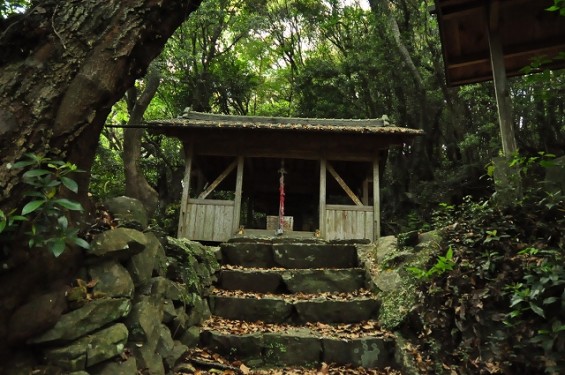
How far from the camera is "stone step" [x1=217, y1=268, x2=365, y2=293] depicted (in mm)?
5777

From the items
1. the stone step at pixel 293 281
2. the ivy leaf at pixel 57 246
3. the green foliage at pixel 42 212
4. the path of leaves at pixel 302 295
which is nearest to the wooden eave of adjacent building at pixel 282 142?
the stone step at pixel 293 281

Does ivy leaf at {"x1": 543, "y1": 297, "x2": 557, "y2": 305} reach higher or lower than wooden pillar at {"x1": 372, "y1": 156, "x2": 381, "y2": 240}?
lower

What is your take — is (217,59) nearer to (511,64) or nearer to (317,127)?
(317,127)

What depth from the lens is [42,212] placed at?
203 centimetres

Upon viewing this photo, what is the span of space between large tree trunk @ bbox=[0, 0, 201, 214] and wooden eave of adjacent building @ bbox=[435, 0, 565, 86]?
3939mm

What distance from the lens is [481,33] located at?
546 centimetres

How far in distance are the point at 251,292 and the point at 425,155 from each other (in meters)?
12.9

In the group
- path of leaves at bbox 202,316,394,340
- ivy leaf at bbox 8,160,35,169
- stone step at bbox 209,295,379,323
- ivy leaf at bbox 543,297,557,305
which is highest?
ivy leaf at bbox 8,160,35,169

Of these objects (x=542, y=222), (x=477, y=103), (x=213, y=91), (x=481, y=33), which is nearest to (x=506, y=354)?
(x=542, y=222)

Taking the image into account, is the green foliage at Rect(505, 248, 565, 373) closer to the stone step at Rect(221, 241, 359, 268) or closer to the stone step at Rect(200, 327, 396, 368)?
the stone step at Rect(200, 327, 396, 368)

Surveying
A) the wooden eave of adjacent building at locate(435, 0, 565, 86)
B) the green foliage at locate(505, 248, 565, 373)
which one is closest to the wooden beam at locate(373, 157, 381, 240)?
the wooden eave of adjacent building at locate(435, 0, 565, 86)

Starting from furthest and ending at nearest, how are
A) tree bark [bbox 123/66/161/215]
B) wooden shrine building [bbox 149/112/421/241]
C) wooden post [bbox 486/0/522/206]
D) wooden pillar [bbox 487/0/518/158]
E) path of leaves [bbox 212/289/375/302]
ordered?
tree bark [bbox 123/66/161/215] < wooden shrine building [bbox 149/112/421/241] < path of leaves [bbox 212/289/375/302] < wooden pillar [bbox 487/0/518/158] < wooden post [bbox 486/0/522/206]

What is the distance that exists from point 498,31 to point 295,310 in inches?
178

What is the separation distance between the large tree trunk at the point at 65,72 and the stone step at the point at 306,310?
3040 millimetres
